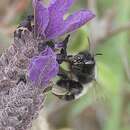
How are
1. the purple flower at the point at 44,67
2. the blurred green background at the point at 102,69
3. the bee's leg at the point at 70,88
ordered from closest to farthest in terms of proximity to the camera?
the purple flower at the point at 44,67, the bee's leg at the point at 70,88, the blurred green background at the point at 102,69

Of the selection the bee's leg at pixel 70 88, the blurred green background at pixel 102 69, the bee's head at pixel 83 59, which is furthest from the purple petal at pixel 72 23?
the blurred green background at pixel 102 69

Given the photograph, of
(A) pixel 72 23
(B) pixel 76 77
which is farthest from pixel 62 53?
(B) pixel 76 77

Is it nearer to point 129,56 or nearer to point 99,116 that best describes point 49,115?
point 99,116

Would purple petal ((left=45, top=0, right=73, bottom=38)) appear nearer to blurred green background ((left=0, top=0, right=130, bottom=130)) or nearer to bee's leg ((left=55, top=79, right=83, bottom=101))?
bee's leg ((left=55, top=79, right=83, bottom=101))

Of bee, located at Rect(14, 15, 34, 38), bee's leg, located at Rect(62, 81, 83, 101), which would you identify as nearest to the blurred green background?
bee's leg, located at Rect(62, 81, 83, 101)

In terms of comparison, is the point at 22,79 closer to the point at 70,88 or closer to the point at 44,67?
the point at 44,67

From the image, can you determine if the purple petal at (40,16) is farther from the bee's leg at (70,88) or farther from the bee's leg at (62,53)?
the bee's leg at (70,88)

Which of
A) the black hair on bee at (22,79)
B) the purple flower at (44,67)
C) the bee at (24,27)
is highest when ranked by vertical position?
the bee at (24,27)
